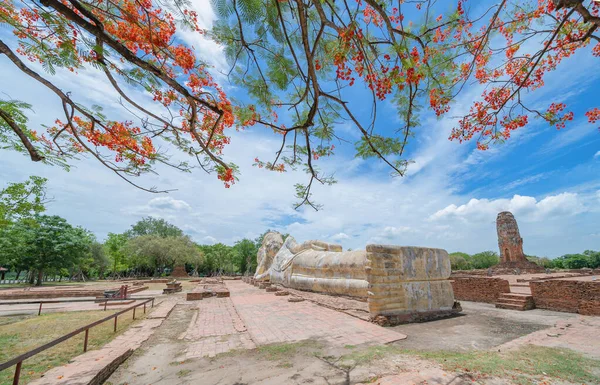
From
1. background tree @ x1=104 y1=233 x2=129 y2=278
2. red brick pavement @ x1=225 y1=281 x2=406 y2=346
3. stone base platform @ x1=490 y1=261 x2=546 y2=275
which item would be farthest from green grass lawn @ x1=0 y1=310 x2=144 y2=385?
background tree @ x1=104 y1=233 x2=129 y2=278

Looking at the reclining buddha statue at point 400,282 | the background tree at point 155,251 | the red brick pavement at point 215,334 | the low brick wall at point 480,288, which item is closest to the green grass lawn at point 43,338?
the red brick pavement at point 215,334

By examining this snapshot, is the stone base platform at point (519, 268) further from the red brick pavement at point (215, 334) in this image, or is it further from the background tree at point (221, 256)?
the background tree at point (221, 256)

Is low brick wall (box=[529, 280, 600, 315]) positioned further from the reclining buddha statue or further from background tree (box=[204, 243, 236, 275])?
background tree (box=[204, 243, 236, 275])

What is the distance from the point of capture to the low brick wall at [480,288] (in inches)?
330

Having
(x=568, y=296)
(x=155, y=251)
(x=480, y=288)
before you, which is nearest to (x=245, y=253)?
(x=155, y=251)

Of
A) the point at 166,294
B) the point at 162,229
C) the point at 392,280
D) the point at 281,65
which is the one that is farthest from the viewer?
the point at 162,229

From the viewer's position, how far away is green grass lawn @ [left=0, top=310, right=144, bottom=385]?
3.87m

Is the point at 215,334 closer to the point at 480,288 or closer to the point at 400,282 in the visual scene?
the point at 400,282

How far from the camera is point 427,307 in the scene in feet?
21.5

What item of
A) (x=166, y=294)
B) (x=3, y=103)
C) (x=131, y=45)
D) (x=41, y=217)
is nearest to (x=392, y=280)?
(x=131, y=45)

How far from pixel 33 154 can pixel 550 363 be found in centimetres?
692

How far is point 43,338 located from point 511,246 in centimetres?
2825

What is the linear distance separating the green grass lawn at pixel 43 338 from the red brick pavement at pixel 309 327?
9.50 feet

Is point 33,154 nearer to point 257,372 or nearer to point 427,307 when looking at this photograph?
point 257,372
